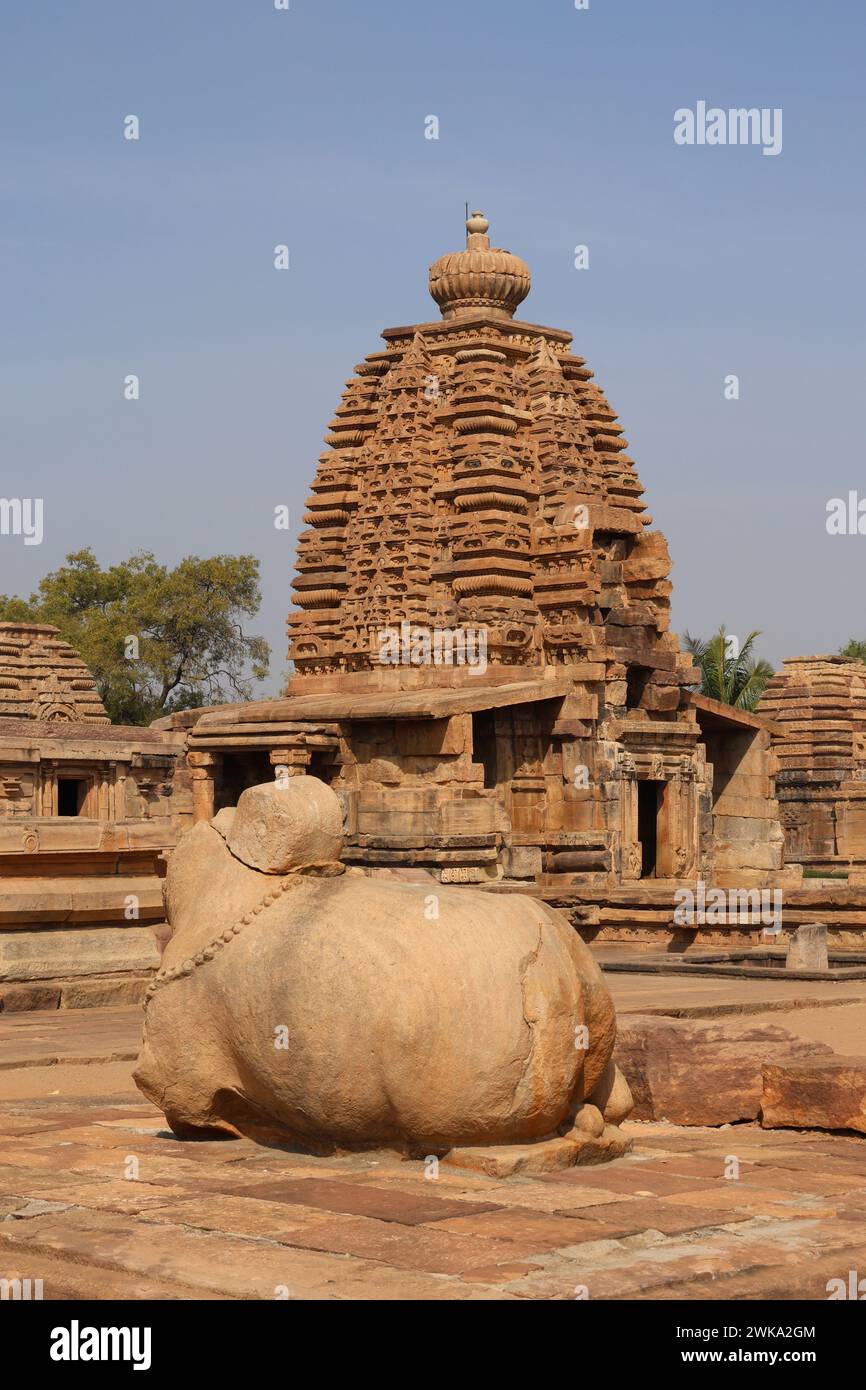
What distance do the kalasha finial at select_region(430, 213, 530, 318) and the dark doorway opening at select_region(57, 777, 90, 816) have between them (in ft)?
39.3

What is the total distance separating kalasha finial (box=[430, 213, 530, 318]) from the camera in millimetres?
26359

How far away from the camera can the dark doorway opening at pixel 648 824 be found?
84.2 feet

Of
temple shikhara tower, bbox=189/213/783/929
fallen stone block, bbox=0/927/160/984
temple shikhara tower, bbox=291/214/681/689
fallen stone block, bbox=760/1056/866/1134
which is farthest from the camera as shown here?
temple shikhara tower, bbox=291/214/681/689

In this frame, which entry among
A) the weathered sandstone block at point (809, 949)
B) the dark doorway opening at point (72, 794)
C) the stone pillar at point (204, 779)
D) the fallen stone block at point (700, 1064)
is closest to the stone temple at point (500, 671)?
the stone pillar at point (204, 779)

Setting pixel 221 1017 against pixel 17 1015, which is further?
pixel 17 1015

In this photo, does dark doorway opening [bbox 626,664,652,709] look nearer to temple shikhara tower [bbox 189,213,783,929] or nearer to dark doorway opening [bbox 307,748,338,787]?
temple shikhara tower [bbox 189,213,783,929]

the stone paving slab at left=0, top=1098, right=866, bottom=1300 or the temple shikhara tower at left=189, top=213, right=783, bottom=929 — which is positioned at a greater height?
the temple shikhara tower at left=189, top=213, right=783, bottom=929

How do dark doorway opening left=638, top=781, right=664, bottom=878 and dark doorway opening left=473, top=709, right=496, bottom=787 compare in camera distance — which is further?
dark doorway opening left=638, top=781, right=664, bottom=878

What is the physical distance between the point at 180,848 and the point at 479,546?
17.8 m

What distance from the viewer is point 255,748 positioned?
2339cm

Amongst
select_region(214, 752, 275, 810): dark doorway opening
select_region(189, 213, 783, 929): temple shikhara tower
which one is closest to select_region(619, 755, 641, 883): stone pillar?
select_region(189, 213, 783, 929): temple shikhara tower

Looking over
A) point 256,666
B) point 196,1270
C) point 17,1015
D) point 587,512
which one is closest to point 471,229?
point 587,512
